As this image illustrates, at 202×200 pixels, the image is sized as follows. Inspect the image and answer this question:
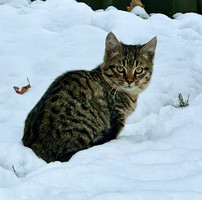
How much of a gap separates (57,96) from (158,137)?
0.94 meters

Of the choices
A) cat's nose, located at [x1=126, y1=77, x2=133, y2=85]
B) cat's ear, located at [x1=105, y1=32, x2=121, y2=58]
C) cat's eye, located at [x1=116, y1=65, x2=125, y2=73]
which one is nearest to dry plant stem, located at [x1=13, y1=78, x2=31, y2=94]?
cat's ear, located at [x1=105, y1=32, x2=121, y2=58]

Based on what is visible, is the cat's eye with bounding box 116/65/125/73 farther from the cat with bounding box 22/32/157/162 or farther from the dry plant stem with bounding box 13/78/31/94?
the dry plant stem with bounding box 13/78/31/94

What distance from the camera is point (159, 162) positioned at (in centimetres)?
278

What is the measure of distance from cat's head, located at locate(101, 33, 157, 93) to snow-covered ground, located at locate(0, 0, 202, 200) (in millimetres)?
447

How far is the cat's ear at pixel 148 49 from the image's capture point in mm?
3940

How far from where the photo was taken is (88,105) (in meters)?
3.52

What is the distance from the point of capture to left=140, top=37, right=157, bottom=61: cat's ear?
12.9 feet

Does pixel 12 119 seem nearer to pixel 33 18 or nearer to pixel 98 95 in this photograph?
pixel 98 95

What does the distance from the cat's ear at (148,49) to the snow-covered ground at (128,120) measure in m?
0.60

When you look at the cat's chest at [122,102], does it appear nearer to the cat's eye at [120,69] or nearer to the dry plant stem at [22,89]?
the cat's eye at [120,69]

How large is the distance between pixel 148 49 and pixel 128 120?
79cm

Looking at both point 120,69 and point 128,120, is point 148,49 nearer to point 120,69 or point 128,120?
point 120,69

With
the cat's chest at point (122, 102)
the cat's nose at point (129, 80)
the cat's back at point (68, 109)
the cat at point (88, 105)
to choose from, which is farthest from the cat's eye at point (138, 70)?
the cat's back at point (68, 109)

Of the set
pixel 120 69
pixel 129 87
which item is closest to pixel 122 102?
pixel 129 87
